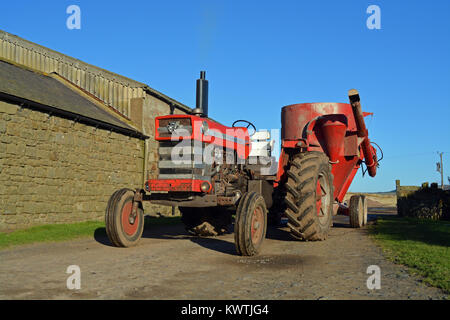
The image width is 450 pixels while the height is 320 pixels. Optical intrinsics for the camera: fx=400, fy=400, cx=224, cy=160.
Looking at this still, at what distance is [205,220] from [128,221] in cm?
190

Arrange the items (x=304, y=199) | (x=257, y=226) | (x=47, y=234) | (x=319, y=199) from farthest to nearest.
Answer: (x=47, y=234) → (x=319, y=199) → (x=304, y=199) → (x=257, y=226)

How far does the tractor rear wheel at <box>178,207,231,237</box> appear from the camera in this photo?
8.72 metres

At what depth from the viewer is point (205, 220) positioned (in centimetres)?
875

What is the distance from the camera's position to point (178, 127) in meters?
7.26

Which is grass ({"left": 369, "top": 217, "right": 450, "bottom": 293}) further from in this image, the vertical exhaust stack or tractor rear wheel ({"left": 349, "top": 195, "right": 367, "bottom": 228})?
the vertical exhaust stack

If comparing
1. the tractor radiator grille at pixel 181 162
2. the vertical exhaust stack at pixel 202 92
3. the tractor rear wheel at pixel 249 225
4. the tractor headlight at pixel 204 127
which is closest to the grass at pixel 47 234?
the tractor radiator grille at pixel 181 162

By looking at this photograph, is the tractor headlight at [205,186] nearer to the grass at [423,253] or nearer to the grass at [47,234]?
the grass at [423,253]

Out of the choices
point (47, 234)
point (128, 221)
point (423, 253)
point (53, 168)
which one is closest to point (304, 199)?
point (423, 253)

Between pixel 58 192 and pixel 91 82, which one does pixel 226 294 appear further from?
pixel 91 82

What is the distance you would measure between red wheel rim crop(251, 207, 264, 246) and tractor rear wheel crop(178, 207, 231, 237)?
193 cm

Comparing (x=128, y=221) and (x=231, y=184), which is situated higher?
(x=231, y=184)

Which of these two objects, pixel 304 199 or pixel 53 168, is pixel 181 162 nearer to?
pixel 304 199

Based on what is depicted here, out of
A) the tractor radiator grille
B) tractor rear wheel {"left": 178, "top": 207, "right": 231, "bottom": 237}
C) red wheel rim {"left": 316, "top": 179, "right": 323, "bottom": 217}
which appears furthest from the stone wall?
red wheel rim {"left": 316, "top": 179, "right": 323, "bottom": 217}

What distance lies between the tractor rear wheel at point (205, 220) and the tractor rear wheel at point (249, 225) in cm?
196
